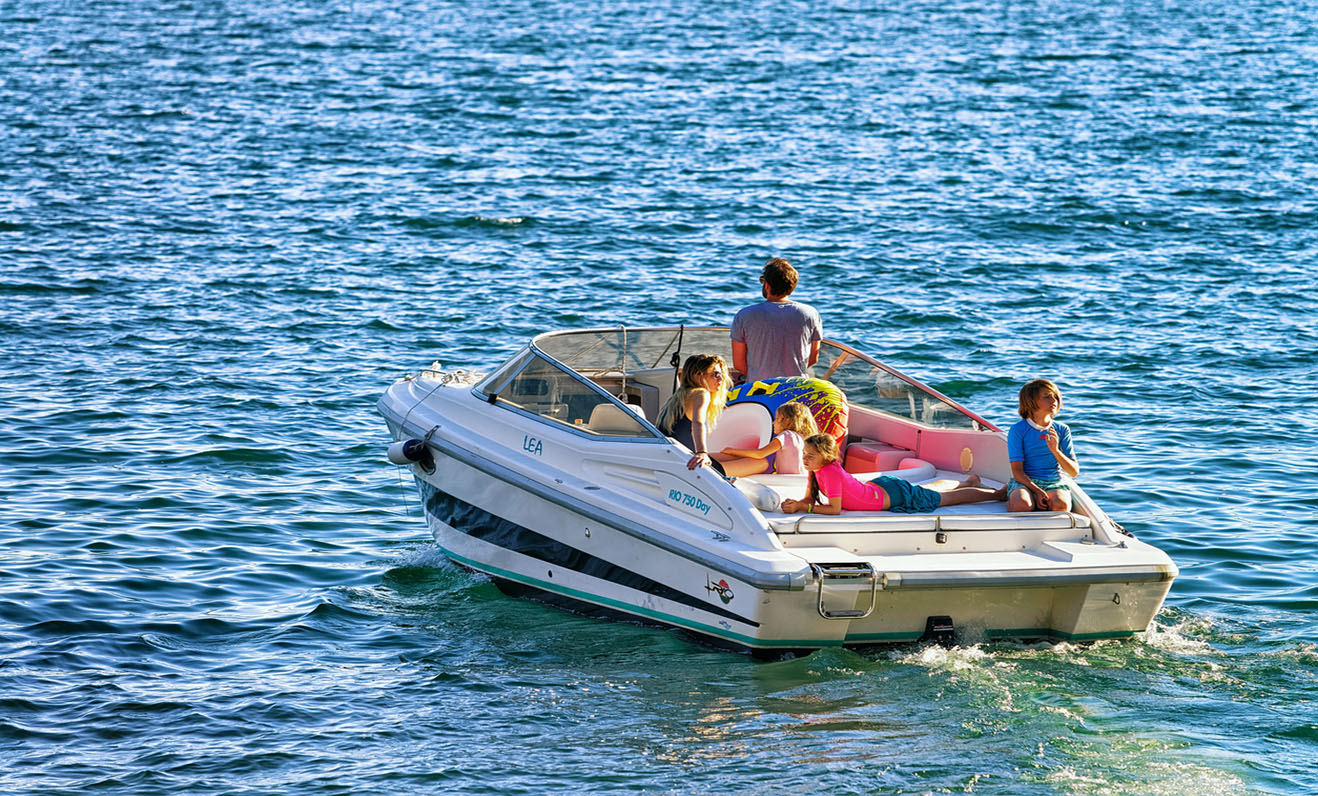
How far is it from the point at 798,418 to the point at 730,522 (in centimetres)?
102

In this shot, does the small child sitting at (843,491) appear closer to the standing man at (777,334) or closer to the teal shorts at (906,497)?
the teal shorts at (906,497)

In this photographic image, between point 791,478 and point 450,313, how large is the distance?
7974 millimetres

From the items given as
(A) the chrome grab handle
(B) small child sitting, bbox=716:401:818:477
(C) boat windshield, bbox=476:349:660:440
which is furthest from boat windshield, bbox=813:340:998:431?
(A) the chrome grab handle

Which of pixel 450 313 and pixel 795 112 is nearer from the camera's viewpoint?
pixel 450 313

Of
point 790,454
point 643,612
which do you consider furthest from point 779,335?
point 643,612

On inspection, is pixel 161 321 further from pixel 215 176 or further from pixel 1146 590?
pixel 1146 590

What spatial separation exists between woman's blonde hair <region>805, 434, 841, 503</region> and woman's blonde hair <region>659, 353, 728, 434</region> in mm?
699

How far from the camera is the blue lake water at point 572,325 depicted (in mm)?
6938

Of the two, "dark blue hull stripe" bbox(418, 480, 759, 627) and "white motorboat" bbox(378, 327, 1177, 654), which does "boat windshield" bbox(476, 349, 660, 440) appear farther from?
"dark blue hull stripe" bbox(418, 480, 759, 627)

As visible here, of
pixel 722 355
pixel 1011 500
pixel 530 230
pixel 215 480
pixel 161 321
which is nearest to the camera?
pixel 1011 500

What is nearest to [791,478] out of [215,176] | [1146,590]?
[1146,590]

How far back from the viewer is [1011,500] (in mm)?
7926

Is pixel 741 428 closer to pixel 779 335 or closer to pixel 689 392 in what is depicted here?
pixel 689 392

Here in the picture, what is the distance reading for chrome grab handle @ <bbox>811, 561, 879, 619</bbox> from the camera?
7.16 meters
